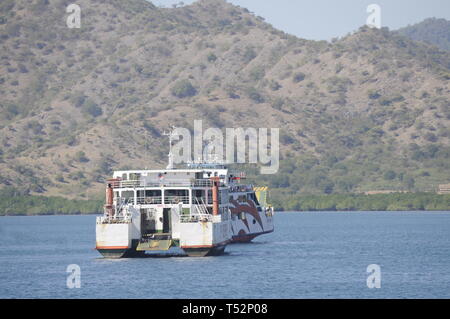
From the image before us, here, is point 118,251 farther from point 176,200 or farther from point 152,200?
point 176,200

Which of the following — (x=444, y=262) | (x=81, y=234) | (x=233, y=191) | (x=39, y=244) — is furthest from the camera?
(x=81, y=234)

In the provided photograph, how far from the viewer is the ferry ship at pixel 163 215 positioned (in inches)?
3177

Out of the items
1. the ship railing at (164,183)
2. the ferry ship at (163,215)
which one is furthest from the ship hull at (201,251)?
the ship railing at (164,183)

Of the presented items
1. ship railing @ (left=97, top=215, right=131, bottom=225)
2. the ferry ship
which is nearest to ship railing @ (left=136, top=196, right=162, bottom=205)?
the ferry ship

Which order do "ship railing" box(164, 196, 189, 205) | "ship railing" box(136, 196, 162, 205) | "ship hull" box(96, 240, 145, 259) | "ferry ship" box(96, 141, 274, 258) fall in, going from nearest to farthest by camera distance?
1. "ferry ship" box(96, 141, 274, 258)
2. "ship hull" box(96, 240, 145, 259)
3. "ship railing" box(164, 196, 189, 205)
4. "ship railing" box(136, 196, 162, 205)

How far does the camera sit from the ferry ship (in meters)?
80.7

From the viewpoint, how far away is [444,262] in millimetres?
87562

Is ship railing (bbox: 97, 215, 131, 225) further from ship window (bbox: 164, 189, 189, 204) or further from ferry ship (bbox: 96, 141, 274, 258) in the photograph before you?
ship window (bbox: 164, 189, 189, 204)

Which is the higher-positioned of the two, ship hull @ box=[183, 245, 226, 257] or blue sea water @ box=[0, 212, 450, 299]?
ship hull @ box=[183, 245, 226, 257]

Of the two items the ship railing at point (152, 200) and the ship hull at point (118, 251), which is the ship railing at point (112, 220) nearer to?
the ship hull at point (118, 251)

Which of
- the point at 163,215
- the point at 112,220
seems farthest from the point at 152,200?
the point at 112,220
